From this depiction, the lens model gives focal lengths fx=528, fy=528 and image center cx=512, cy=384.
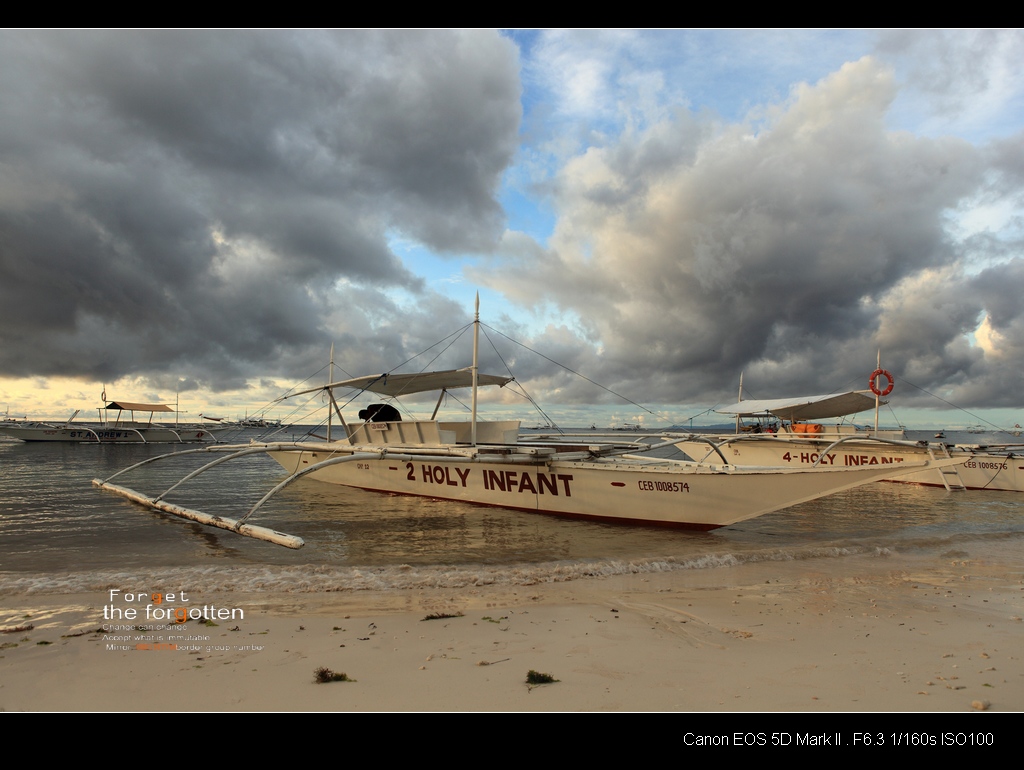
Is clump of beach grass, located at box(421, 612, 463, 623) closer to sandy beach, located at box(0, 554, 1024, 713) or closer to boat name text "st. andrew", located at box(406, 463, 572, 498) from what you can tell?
sandy beach, located at box(0, 554, 1024, 713)

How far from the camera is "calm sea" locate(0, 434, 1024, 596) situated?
7.78 meters

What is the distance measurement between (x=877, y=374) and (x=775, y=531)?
47.8 ft

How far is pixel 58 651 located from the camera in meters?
4.62

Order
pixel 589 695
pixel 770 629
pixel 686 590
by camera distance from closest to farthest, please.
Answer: pixel 589 695 → pixel 770 629 → pixel 686 590

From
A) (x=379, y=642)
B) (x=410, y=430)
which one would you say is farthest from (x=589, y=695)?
(x=410, y=430)

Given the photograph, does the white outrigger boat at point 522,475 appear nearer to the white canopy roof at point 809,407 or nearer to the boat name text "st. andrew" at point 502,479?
the boat name text "st. andrew" at point 502,479

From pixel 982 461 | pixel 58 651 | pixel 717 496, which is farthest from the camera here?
pixel 982 461

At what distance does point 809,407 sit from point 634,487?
59.9 feet

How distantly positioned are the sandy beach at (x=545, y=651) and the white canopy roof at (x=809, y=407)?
61.3ft

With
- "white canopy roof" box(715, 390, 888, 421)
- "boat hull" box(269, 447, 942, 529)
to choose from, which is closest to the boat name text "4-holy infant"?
"white canopy roof" box(715, 390, 888, 421)

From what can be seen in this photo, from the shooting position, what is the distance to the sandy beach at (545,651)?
3541mm

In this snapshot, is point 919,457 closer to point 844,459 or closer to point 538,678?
point 844,459

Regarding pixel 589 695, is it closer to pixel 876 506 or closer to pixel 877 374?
pixel 876 506

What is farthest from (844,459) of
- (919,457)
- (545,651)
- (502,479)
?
(545,651)
